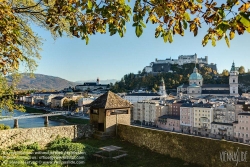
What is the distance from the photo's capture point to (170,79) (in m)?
104

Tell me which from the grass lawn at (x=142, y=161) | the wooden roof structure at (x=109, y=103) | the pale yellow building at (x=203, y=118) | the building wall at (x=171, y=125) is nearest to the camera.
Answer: the grass lawn at (x=142, y=161)

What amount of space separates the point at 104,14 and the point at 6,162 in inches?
201

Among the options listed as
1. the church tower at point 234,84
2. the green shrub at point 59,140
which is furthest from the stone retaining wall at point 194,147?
the church tower at point 234,84

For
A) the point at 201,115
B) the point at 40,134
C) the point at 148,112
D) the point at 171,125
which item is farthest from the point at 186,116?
the point at 40,134

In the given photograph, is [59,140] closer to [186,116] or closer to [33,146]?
[33,146]

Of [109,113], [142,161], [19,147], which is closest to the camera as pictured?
[142,161]

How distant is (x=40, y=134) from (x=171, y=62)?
118 m

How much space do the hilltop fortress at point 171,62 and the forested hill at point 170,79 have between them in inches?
201

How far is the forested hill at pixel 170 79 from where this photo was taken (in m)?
103

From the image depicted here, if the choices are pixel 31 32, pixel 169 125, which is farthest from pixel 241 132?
pixel 31 32

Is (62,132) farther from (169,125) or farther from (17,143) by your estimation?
(169,125)

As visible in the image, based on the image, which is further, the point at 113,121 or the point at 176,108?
the point at 176,108

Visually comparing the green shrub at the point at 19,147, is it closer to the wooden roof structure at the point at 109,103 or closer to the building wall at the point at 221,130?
the wooden roof structure at the point at 109,103

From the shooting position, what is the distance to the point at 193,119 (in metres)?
55.8
